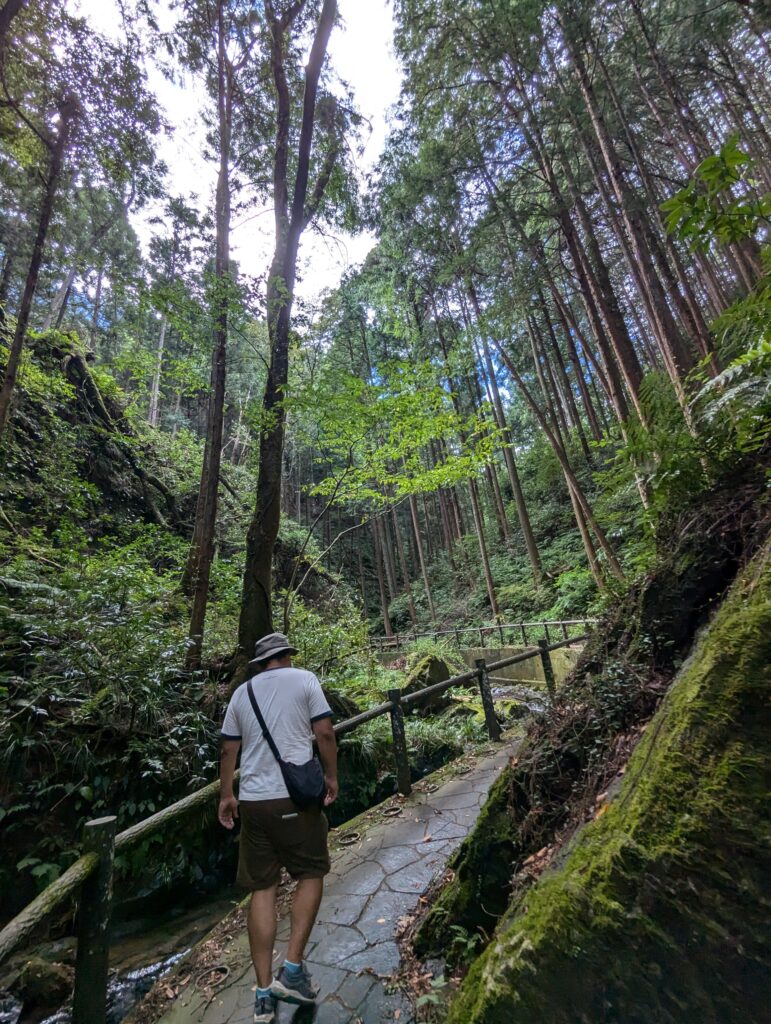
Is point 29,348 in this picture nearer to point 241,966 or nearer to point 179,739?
point 179,739

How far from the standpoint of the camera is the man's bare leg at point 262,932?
6.98 feet

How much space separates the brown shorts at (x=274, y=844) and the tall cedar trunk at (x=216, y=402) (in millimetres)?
3480

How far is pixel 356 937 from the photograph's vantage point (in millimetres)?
2564

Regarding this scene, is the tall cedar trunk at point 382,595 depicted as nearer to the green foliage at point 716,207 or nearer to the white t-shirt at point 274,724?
the white t-shirt at point 274,724

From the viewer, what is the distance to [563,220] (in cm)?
811

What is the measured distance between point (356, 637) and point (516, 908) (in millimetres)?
7413

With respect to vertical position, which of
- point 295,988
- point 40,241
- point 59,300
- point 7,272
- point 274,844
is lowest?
point 295,988

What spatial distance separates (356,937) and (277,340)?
607cm

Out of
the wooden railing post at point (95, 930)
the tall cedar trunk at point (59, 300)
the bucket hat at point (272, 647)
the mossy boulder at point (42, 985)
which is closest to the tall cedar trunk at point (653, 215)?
the bucket hat at point (272, 647)

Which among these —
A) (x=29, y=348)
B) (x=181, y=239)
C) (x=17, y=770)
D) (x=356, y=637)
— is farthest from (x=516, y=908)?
(x=29, y=348)

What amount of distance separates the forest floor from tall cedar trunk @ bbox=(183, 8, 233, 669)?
3.07 metres

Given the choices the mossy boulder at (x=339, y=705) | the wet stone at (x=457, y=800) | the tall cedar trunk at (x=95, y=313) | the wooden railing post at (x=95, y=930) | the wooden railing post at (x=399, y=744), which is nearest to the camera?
the wooden railing post at (x=95, y=930)

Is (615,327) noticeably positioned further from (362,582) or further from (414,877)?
(362,582)

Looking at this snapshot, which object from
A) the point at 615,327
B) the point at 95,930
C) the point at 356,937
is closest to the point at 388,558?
the point at 615,327
